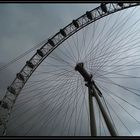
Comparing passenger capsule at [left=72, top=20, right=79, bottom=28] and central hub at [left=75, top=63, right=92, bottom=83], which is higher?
passenger capsule at [left=72, top=20, right=79, bottom=28]

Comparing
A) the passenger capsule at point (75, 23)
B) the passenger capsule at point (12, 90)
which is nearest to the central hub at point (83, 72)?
the passenger capsule at point (75, 23)

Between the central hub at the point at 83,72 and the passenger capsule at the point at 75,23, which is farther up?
the passenger capsule at the point at 75,23

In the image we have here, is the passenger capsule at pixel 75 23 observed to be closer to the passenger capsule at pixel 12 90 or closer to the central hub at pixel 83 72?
the central hub at pixel 83 72

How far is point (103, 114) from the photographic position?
3253cm

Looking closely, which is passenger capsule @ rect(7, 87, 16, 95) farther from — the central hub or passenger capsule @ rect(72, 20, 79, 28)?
passenger capsule @ rect(72, 20, 79, 28)

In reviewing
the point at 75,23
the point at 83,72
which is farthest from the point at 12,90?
the point at 75,23

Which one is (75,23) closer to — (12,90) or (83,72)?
(83,72)

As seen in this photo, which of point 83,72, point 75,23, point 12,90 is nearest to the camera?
point 83,72

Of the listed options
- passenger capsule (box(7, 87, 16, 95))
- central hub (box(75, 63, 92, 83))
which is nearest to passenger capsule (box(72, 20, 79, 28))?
central hub (box(75, 63, 92, 83))

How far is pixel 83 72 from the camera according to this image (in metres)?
35.4

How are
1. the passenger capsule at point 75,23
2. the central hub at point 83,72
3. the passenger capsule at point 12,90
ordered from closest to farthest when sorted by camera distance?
the central hub at point 83,72
the passenger capsule at point 75,23
the passenger capsule at point 12,90

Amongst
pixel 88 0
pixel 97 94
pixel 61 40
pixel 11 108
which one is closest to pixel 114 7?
pixel 61 40

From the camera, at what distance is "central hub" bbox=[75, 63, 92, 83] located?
115 ft

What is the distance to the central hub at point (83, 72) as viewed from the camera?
35.0 m
